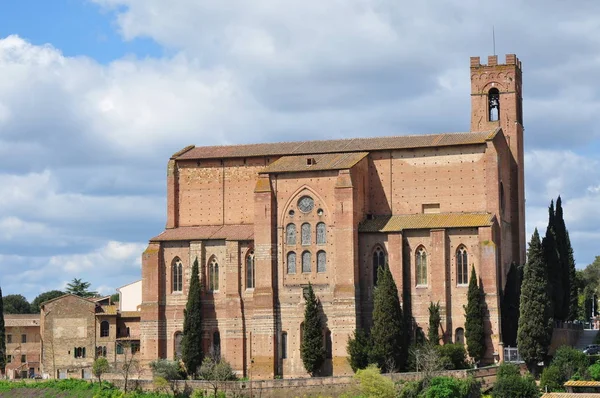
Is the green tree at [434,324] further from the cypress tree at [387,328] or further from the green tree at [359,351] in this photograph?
the green tree at [359,351]

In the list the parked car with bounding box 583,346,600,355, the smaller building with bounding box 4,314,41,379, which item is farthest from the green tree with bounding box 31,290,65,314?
the parked car with bounding box 583,346,600,355

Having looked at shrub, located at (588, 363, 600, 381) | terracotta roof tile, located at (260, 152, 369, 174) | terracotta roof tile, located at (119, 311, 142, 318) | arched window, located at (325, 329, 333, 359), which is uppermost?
terracotta roof tile, located at (260, 152, 369, 174)

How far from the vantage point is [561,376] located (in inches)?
2199

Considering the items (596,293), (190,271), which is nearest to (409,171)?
(190,271)

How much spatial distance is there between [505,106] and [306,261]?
15581mm

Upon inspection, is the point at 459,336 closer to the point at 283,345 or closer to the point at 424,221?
the point at 424,221

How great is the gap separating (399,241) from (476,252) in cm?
416

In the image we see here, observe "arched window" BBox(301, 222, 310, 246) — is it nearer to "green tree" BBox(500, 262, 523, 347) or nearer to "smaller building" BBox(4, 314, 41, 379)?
"green tree" BBox(500, 262, 523, 347)

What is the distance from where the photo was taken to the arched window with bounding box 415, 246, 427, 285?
63375 mm

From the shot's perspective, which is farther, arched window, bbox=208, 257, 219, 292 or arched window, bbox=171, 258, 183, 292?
arched window, bbox=171, 258, 183, 292

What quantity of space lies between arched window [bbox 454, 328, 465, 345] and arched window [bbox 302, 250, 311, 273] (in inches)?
343

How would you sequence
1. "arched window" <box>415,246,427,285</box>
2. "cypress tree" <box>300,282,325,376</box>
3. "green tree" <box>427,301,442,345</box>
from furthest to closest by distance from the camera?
"arched window" <box>415,246,427,285</box> < "cypress tree" <box>300,282,325,376</box> < "green tree" <box>427,301,442,345</box>

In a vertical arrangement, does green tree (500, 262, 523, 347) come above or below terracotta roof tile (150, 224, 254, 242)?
below

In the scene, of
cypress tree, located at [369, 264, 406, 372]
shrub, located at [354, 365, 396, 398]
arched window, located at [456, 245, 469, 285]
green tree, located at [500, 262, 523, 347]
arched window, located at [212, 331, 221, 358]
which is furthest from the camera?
arched window, located at [212, 331, 221, 358]
